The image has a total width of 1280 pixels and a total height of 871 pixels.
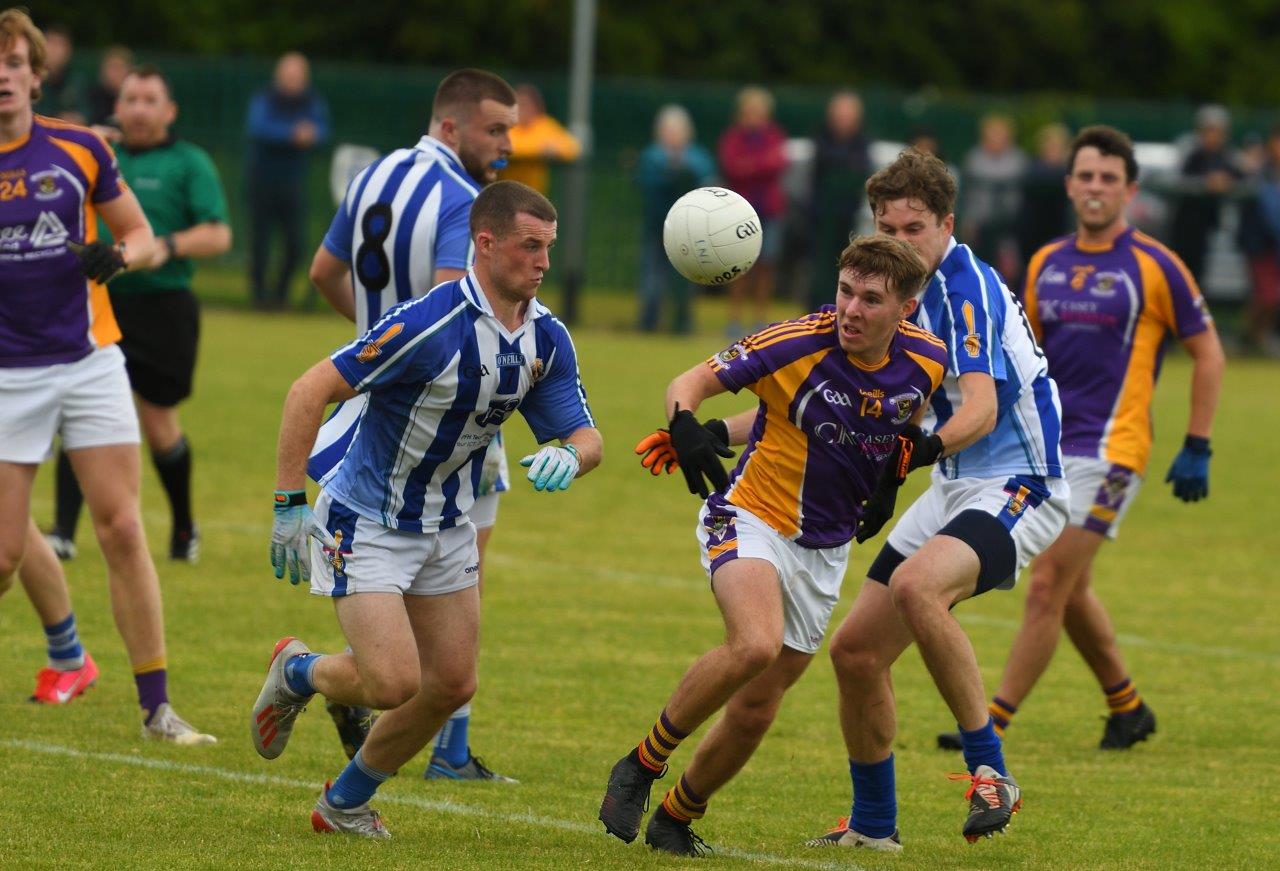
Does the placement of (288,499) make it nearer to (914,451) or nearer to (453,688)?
(453,688)

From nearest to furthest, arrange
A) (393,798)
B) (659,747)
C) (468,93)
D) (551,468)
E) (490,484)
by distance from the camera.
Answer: (551,468), (659,747), (393,798), (490,484), (468,93)

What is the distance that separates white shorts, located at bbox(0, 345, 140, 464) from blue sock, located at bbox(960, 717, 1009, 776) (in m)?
3.06

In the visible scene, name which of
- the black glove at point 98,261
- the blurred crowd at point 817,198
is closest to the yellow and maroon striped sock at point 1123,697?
the black glove at point 98,261

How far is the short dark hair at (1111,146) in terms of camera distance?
8.03 metres

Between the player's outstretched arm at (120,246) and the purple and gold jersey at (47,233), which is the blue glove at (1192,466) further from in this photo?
the purple and gold jersey at (47,233)

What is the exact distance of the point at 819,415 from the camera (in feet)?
20.0

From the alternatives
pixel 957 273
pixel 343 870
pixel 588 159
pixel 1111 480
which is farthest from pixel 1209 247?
pixel 343 870

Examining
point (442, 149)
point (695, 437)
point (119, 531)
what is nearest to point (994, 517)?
point (695, 437)

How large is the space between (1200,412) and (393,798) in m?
3.56

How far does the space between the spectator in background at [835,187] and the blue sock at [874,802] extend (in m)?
15.4

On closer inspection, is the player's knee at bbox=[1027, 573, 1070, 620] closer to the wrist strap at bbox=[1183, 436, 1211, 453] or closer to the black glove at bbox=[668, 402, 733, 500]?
the wrist strap at bbox=[1183, 436, 1211, 453]

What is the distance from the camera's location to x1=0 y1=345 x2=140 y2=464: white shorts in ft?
22.8

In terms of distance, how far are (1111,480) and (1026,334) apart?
1.47 m

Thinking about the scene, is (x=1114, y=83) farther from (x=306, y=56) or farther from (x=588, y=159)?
(x=588, y=159)
